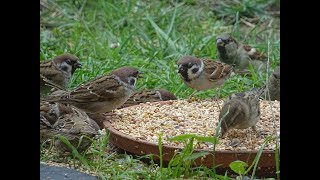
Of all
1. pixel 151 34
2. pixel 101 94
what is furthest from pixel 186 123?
pixel 151 34

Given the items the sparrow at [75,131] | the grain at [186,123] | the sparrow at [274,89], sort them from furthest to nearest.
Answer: the sparrow at [274,89], the sparrow at [75,131], the grain at [186,123]

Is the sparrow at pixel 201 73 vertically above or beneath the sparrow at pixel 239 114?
above

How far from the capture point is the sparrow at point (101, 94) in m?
5.36

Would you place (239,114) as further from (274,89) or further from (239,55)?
(239,55)

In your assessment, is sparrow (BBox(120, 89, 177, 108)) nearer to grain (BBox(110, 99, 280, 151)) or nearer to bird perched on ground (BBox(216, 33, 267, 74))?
grain (BBox(110, 99, 280, 151))

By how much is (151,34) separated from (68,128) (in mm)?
3768

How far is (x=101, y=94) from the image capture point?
5.38m

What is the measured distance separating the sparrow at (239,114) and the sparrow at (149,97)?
4.94 ft

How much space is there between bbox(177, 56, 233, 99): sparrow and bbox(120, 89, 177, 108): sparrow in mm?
209

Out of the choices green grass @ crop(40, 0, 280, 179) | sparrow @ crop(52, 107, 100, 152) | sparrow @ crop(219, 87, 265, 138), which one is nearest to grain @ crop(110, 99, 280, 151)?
sparrow @ crop(219, 87, 265, 138)

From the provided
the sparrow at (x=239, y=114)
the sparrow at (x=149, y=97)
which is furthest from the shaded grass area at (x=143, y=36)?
the sparrow at (x=239, y=114)

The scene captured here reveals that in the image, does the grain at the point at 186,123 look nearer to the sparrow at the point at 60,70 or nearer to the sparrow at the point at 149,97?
the sparrow at the point at 149,97
